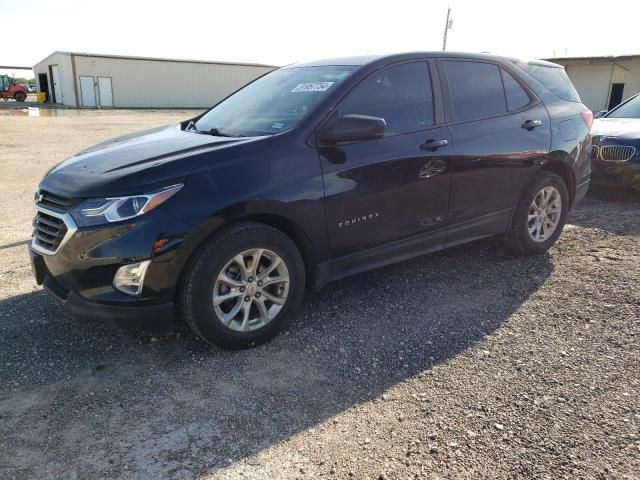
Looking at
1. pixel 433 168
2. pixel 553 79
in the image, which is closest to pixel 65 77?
pixel 553 79

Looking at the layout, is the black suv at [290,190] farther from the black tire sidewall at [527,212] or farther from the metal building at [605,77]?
the metal building at [605,77]

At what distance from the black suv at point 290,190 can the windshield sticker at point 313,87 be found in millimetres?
15

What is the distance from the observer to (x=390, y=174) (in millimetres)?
3705

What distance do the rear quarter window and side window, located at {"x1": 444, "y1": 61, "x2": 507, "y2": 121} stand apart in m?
0.52

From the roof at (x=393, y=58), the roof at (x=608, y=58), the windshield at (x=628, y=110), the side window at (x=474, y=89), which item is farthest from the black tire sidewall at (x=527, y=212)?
the roof at (x=608, y=58)

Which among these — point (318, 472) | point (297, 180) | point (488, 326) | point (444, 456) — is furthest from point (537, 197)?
point (318, 472)

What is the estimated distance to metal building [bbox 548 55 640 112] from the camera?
24.6m

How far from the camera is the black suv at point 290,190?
2.96 m

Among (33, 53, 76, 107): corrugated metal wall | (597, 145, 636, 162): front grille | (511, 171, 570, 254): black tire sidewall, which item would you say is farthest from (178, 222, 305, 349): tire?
(33, 53, 76, 107): corrugated metal wall

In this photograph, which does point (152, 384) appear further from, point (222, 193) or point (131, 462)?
point (222, 193)

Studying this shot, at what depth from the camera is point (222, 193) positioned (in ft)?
10.0

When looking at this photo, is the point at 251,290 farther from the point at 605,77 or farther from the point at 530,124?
the point at 605,77

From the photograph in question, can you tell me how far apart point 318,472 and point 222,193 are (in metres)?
1.60

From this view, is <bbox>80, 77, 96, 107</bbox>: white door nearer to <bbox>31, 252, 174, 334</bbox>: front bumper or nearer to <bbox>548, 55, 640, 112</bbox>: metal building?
<bbox>548, 55, 640, 112</bbox>: metal building
